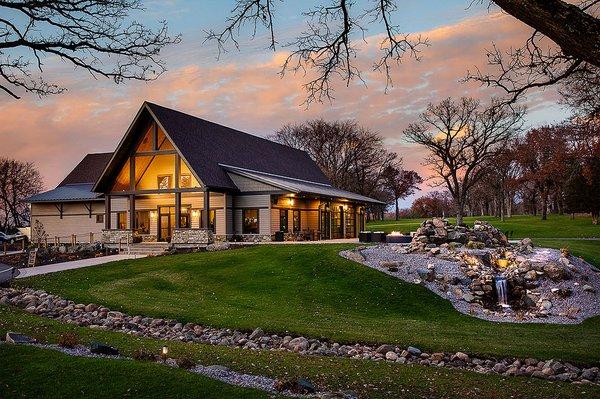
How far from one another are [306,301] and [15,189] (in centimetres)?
5912

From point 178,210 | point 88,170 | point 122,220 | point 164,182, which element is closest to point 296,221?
point 178,210

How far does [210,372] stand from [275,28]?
19.0 feet

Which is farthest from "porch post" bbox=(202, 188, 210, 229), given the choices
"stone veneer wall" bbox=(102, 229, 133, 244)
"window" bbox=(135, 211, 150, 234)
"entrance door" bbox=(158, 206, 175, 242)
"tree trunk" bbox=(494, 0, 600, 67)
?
"tree trunk" bbox=(494, 0, 600, 67)

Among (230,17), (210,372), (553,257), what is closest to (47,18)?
(230,17)

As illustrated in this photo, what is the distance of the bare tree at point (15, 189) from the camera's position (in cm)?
6228

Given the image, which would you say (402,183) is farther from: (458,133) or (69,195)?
(69,195)

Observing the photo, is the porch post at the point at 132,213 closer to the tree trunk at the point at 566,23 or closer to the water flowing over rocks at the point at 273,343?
the water flowing over rocks at the point at 273,343

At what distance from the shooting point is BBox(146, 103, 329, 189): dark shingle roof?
31266mm

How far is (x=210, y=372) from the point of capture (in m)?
8.08

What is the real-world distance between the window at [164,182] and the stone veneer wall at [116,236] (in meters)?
3.69

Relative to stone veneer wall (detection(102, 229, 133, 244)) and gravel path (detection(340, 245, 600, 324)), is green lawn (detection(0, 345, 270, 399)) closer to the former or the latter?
gravel path (detection(340, 245, 600, 324))

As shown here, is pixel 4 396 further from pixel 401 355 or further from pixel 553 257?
pixel 553 257

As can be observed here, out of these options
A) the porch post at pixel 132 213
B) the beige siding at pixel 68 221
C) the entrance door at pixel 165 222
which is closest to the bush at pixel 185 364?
the porch post at pixel 132 213

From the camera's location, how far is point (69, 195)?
131 feet
